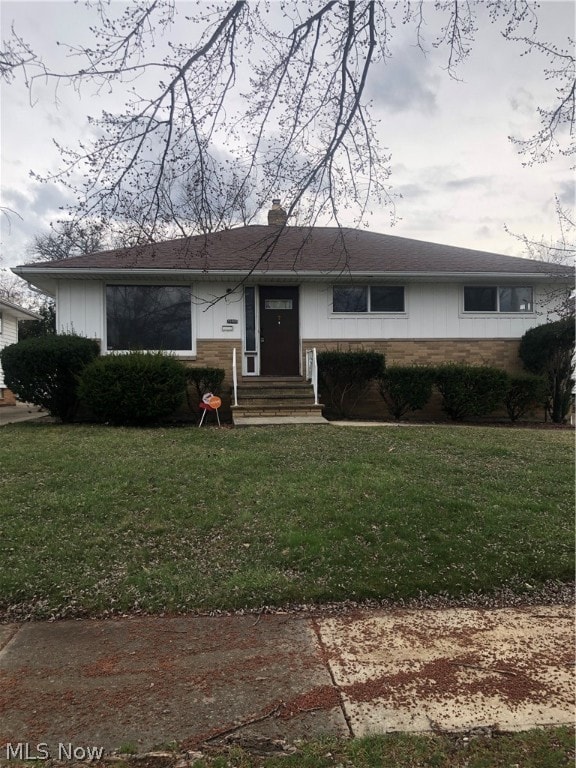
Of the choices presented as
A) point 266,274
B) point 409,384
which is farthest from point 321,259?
point 409,384

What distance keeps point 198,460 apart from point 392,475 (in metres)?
2.54

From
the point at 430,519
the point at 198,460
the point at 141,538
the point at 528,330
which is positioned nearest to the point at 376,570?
the point at 430,519

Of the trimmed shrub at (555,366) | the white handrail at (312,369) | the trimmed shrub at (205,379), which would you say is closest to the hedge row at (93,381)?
the trimmed shrub at (205,379)

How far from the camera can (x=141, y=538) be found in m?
4.46

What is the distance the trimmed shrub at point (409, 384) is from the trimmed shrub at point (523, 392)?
6.00ft

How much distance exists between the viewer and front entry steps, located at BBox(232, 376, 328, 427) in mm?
10109

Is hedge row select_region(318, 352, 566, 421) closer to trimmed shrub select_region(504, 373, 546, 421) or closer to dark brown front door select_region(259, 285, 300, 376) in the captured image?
trimmed shrub select_region(504, 373, 546, 421)

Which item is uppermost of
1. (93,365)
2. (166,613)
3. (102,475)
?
(93,365)

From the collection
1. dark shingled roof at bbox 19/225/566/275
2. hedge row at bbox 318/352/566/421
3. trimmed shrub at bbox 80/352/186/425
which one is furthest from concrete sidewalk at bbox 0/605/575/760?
dark shingled roof at bbox 19/225/566/275

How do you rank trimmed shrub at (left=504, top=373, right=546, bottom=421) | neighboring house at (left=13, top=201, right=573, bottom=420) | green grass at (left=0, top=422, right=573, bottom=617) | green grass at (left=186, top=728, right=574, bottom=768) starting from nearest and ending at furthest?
green grass at (left=186, top=728, right=574, bottom=768), green grass at (left=0, top=422, right=573, bottom=617), trimmed shrub at (left=504, top=373, right=546, bottom=421), neighboring house at (left=13, top=201, right=573, bottom=420)

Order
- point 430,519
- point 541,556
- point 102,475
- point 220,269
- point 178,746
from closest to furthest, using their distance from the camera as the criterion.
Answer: point 178,746
point 541,556
point 430,519
point 102,475
point 220,269

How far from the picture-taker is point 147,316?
12.1 metres

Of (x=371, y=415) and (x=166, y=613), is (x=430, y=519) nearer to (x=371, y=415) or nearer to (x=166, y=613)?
(x=166, y=613)

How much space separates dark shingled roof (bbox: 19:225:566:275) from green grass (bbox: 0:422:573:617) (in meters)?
5.31
